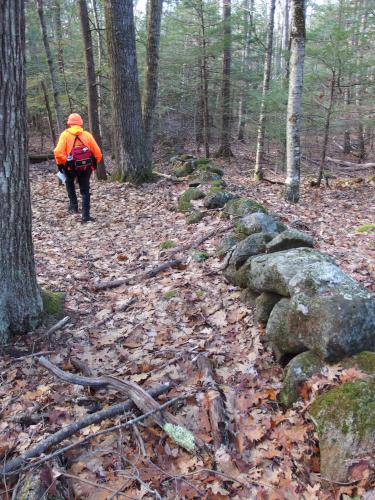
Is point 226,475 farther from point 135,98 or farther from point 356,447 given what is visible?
point 135,98

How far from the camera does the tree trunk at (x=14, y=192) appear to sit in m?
3.37

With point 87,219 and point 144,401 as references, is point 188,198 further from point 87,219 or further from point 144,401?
point 144,401

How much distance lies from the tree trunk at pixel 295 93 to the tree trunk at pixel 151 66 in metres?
3.92

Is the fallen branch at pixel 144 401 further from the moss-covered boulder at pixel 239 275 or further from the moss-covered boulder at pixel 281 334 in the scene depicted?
the moss-covered boulder at pixel 239 275

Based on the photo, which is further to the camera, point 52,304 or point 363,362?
point 52,304

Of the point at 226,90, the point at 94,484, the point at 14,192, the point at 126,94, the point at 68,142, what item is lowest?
the point at 94,484

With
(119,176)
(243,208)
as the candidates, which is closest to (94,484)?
(243,208)

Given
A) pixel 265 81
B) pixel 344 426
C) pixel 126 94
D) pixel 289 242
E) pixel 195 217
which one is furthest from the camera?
pixel 265 81

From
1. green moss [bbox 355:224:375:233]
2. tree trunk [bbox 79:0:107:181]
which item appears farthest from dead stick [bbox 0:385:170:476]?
tree trunk [bbox 79:0:107:181]

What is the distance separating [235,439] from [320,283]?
60.0 inches

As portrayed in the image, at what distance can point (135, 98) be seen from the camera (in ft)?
33.8

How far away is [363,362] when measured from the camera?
3.09 meters

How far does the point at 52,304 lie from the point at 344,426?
11.4 ft

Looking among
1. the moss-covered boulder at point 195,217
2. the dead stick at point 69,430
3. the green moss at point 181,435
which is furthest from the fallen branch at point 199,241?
the green moss at point 181,435
